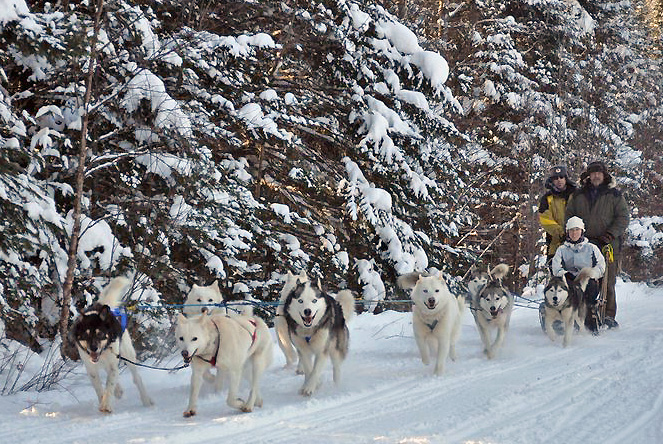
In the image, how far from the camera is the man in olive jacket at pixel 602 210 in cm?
887

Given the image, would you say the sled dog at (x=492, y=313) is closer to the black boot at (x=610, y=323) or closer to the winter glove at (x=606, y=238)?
the black boot at (x=610, y=323)

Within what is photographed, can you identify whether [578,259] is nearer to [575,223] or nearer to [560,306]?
[575,223]

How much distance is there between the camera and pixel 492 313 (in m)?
7.12

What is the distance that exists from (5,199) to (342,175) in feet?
20.4

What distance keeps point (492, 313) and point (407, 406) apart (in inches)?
101

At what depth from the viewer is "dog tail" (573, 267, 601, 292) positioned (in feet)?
26.9

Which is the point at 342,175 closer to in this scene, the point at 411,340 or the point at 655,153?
the point at 411,340

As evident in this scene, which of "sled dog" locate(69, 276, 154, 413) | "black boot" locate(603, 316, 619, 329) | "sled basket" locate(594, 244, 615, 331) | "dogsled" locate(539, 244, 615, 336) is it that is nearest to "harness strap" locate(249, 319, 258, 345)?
"sled dog" locate(69, 276, 154, 413)

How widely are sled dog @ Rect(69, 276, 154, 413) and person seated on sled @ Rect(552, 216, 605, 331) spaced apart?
211 inches

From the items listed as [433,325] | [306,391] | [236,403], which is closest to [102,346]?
[236,403]

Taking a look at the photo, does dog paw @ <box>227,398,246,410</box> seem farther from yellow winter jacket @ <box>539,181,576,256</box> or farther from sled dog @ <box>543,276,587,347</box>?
yellow winter jacket @ <box>539,181,576,256</box>

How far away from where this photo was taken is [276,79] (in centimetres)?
1086

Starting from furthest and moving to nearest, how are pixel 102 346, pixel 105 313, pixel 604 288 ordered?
pixel 604 288
pixel 105 313
pixel 102 346

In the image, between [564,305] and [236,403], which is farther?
[564,305]
